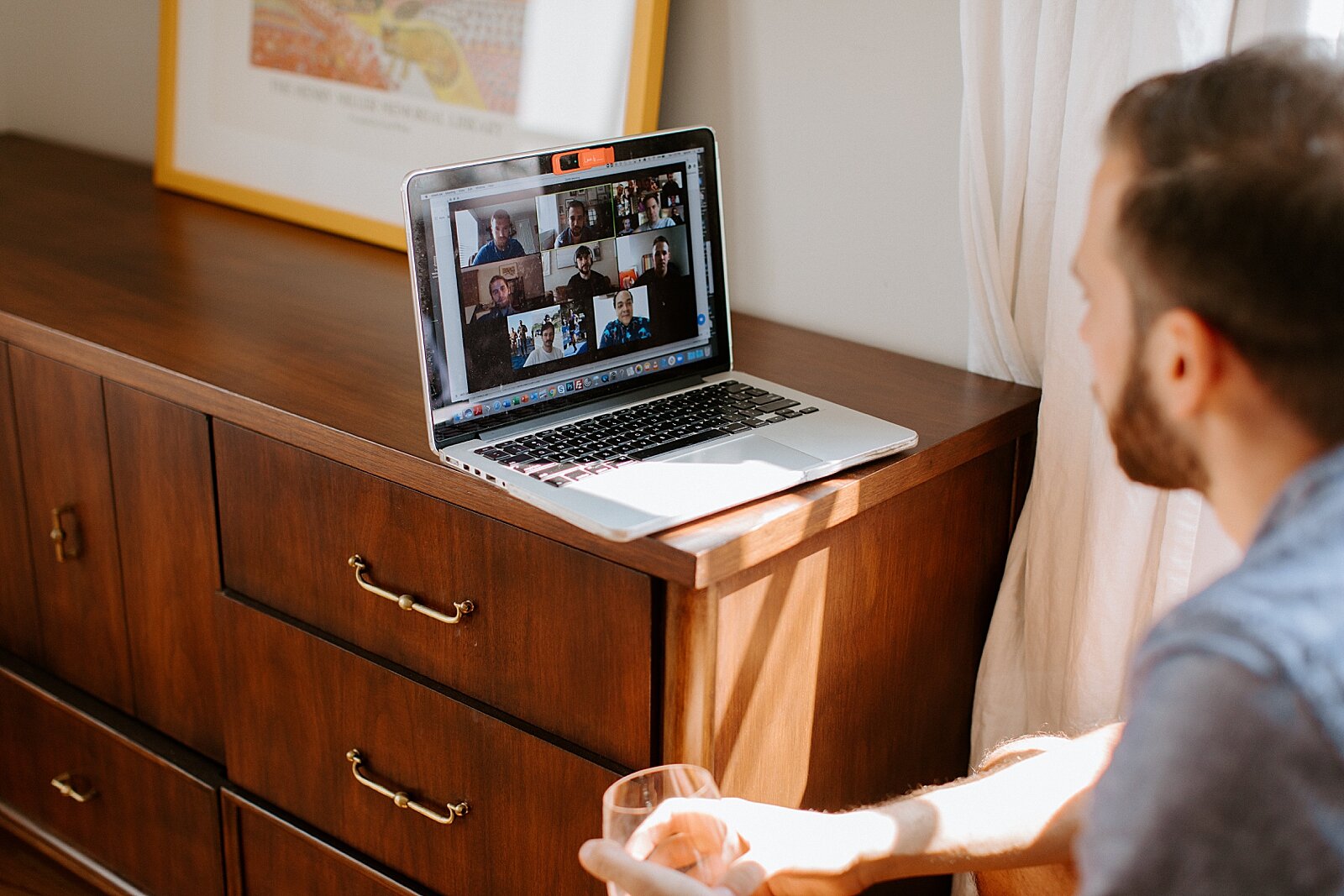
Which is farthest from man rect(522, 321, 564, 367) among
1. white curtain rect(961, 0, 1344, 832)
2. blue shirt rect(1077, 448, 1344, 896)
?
blue shirt rect(1077, 448, 1344, 896)

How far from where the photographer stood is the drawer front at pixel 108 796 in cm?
153

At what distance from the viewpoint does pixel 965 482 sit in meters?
1.28

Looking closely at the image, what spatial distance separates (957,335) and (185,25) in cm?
119

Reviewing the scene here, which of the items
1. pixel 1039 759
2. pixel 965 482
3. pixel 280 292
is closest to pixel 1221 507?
pixel 1039 759

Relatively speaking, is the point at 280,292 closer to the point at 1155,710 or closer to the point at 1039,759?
the point at 1039,759

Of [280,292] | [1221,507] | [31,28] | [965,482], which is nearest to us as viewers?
[1221,507]

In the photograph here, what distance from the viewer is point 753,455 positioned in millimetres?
1121

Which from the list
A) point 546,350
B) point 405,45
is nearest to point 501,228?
point 546,350

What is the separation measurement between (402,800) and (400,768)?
3cm

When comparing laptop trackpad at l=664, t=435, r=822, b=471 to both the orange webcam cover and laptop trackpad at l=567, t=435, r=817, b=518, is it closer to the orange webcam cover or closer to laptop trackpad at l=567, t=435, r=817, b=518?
laptop trackpad at l=567, t=435, r=817, b=518

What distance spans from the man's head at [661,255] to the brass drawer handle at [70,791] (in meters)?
0.98

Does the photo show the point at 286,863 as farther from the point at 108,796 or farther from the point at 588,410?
the point at 588,410

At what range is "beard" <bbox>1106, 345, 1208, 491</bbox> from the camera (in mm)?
745

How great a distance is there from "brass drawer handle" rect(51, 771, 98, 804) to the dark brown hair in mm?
1415
